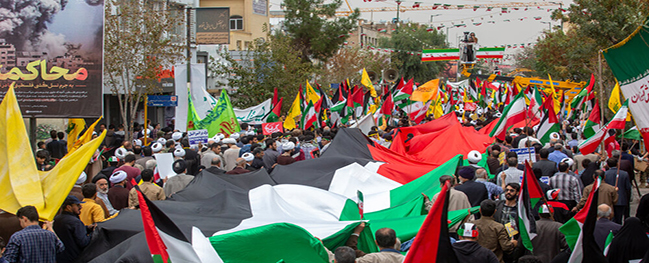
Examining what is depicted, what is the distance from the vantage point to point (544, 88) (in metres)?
35.8

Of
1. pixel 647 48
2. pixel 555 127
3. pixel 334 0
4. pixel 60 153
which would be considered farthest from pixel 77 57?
pixel 334 0

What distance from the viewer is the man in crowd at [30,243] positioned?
5.96 meters

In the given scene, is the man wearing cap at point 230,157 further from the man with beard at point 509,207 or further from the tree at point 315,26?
the tree at point 315,26

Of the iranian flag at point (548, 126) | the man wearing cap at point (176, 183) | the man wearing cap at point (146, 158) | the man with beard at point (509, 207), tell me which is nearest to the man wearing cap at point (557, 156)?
the iranian flag at point (548, 126)

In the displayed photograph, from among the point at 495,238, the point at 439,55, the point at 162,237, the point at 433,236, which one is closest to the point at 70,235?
the point at 162,237

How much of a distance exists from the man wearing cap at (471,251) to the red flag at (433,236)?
31.6 inches

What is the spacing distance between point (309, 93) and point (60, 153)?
304 inches

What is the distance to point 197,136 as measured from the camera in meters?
13.7

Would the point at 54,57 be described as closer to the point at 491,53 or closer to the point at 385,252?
the point at 385,252

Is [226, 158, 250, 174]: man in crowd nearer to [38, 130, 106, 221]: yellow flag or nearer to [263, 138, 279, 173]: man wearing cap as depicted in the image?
[263, 138, 279, 173]: man wearing cap

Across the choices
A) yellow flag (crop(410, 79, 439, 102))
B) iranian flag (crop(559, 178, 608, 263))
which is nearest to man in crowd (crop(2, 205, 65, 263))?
iranian flag (crop(559, 178, 608, 263))

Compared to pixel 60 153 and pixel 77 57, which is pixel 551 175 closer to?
pixel 77 57

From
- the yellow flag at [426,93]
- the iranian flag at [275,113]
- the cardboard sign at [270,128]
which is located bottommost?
the cardboard sign at [270,128]

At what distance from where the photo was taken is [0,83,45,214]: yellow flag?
653 cm
